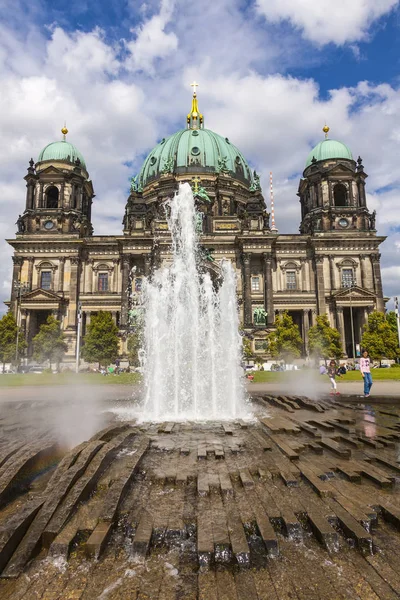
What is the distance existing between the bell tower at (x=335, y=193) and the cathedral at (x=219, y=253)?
146mm

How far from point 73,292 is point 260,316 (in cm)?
2561

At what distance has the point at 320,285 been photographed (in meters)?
55.1

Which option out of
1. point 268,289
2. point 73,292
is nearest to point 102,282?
point 73,292

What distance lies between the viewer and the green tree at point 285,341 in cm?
4578

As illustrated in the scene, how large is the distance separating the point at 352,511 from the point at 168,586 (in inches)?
89.9

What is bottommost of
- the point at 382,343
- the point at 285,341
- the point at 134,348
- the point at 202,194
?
the point at 134,348

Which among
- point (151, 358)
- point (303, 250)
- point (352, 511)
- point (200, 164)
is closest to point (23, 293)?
point (200, 164)

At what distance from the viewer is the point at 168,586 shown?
10.8ft

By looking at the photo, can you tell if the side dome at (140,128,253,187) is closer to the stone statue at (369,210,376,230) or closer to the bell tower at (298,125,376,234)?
the bell tower at (298,125,376,234)

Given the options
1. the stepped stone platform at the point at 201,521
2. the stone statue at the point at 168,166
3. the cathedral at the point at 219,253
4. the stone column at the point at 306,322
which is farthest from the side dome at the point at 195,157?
the stepped stone platform at the point at 201,521

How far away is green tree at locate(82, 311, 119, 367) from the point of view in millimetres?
46406

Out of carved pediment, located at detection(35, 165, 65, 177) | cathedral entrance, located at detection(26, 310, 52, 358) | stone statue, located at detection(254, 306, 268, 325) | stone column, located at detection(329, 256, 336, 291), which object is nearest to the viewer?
A: cathedral entrance, located at detection(26, 310, 52, 358)

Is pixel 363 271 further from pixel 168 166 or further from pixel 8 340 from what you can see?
pixel 8 340

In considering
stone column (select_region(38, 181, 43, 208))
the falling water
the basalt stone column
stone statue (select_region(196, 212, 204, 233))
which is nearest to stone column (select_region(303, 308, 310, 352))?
stone statue (select_region(196, 212, 204, 233))
